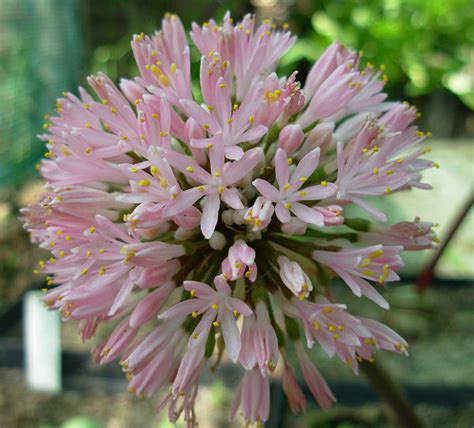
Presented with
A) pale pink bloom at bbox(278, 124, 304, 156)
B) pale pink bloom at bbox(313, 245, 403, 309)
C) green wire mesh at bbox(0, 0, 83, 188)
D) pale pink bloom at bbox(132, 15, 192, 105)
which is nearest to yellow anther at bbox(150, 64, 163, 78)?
pale pink bloom at bbox(132, 15, 192, 105)

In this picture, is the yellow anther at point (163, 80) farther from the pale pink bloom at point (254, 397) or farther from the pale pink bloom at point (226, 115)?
the pale pink bloom at point (254, 397)

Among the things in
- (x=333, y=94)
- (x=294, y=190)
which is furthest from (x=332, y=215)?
(x=333, y=94)

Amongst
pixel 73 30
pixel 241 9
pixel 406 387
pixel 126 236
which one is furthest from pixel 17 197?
pixel 126 236

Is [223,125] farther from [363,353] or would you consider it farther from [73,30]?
[73,30]

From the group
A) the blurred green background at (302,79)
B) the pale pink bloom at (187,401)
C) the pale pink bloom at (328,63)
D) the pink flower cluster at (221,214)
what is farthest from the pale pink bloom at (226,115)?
the blurred green background at (302,79)

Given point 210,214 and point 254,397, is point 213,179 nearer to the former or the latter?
point 210,214

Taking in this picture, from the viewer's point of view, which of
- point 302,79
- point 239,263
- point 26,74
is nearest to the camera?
point 239,263
